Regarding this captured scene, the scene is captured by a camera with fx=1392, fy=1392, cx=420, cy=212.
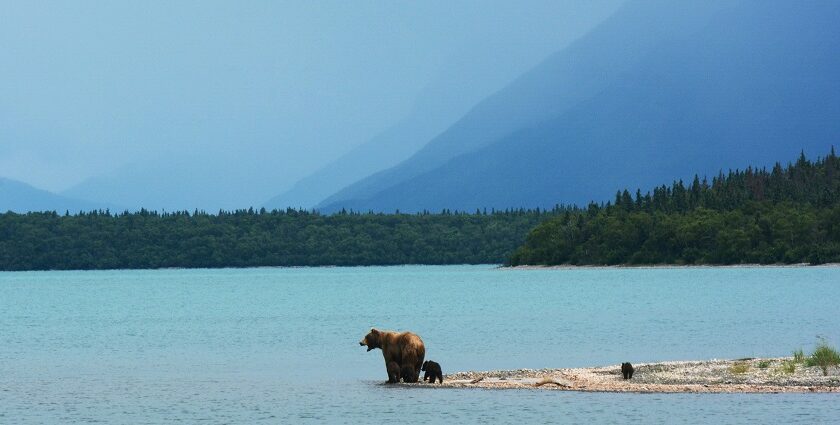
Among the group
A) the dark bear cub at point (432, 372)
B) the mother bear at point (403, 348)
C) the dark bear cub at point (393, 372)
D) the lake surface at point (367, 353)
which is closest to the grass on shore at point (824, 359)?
the lake surface at point (367, 353)

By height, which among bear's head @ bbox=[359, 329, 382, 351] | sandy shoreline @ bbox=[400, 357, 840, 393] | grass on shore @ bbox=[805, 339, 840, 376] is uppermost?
bear's head @ bbox=[359, 329, 382, 351]

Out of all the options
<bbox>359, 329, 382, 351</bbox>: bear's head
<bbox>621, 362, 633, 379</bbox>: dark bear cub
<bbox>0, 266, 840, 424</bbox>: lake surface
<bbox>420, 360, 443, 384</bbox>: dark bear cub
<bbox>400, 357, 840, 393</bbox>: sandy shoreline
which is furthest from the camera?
<bbox>359, 329, 382, 351</bbox>: bear's head

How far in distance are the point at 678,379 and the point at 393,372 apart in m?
10.9

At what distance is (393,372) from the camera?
177 ft

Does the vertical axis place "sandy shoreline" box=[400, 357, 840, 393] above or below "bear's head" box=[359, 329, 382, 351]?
below

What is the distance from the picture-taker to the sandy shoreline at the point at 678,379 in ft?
161

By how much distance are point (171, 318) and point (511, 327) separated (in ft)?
138

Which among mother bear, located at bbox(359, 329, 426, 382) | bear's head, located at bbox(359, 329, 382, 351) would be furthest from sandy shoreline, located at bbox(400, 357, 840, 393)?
bear's head, located at bbox(359, 329, 382, 351)

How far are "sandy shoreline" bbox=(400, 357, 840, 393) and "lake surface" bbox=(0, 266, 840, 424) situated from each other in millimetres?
1370

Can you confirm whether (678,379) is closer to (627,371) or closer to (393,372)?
(627,371)

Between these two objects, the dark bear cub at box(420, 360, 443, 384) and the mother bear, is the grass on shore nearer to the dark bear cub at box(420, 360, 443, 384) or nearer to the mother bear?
the dark bear cub at box(420, 360, 443, 384)

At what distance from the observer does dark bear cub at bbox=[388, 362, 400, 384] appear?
5359 centimetres

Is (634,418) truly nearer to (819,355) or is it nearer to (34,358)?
(819,355)

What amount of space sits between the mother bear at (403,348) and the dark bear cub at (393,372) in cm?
15
